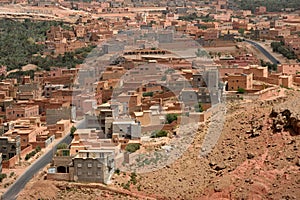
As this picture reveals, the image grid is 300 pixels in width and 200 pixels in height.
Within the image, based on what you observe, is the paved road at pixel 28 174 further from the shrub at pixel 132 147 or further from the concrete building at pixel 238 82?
the concrete building at pixel 238 82

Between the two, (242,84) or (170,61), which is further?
(170,61)

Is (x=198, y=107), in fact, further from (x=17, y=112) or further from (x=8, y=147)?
(x=17, y=112)

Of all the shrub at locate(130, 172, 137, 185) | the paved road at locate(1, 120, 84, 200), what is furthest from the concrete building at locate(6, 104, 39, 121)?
the shrub at locate(130, 172, 137, 185)

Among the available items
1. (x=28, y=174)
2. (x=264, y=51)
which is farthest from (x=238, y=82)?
(x=264, y=51)

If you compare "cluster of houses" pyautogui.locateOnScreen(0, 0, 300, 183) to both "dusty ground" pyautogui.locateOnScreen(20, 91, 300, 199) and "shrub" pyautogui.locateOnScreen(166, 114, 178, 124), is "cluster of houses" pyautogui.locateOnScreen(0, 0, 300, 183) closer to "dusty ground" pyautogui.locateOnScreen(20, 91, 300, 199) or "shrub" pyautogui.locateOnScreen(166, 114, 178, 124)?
"shrub" pyautogui.locateOnScreen(166, 114, 178, 124)

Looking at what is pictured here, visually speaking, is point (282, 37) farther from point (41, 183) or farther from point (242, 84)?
point (41, 183)

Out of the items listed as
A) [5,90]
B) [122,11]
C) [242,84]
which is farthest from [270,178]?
[122,11]
